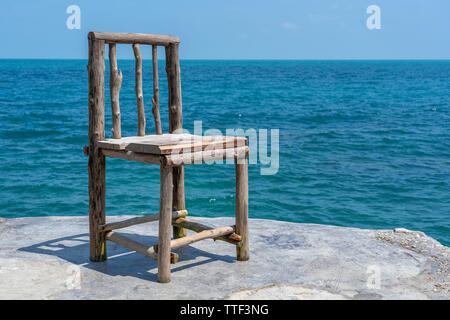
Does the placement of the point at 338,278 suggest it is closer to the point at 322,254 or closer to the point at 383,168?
the point at 322,254

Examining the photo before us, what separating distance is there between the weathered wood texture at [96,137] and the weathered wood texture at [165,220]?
29.2 inches

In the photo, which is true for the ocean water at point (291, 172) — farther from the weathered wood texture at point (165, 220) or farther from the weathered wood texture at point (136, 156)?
the weathered wood texture at point (165, 220)

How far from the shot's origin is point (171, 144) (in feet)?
12.7

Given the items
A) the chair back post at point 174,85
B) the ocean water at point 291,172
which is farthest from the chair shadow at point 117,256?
the ocean water at point 291,172

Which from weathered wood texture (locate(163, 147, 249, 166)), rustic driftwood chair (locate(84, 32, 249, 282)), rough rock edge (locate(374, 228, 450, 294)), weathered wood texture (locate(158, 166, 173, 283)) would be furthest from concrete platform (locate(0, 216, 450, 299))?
weathered wood texture (locate(163, 147, 249, 166))

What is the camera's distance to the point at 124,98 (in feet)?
106

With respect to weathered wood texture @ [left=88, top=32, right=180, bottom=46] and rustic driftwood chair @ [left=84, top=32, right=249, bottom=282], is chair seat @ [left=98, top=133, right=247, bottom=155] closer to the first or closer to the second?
rustic driftwood chair @ [left=84, top=32, right=249, bottom=282]

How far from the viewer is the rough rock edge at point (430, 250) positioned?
13.5 ft

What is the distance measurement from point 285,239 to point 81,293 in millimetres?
2136

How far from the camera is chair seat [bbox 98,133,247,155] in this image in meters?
3.78

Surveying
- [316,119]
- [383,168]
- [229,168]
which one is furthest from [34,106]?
[383,168]

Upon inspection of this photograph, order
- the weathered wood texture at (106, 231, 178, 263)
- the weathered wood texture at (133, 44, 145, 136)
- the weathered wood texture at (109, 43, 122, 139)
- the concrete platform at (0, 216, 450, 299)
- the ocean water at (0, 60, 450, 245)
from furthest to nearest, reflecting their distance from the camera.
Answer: the ocean water at (0, 60, 450, 245) → the weathered wood texture at (133, 44, 145, 136) → the weathered wood texture at (109, 43, 122, 139) → the weathered wood texture at (106, 231, 178, 263) → the concrete platform at (0, 216, 450, 299)

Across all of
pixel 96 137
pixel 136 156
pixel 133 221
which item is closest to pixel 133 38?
pixel 96 137
